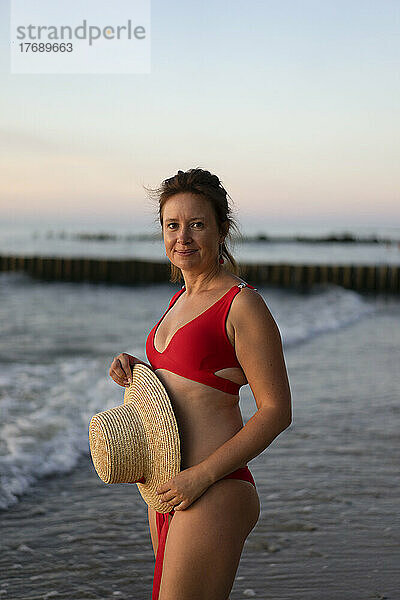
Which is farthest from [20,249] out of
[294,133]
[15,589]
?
[15,589]

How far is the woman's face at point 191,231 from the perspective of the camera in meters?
2.40

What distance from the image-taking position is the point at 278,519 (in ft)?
15.5

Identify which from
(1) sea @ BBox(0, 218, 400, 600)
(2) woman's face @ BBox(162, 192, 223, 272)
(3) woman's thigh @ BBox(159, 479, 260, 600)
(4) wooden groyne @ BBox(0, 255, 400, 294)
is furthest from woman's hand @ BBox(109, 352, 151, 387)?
(4) wooden groyne @ BBox(0, 255, 400, 294)

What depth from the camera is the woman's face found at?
2398 mm

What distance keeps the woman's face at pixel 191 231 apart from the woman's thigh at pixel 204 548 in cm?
71

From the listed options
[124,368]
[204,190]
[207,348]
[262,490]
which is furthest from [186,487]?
[262,490]

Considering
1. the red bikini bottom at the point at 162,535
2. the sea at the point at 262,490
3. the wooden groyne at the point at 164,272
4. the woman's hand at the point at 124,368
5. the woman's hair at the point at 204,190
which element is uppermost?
the woman's hair at the point at 204,190

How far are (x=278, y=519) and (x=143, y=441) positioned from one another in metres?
2.60

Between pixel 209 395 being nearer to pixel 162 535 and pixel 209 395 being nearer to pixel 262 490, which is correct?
pixel 162 535

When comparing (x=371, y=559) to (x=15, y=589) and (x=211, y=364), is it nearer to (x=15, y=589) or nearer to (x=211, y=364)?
(x=15, y=589)

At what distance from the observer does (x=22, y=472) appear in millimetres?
5652

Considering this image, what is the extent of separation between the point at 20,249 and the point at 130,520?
35.6 meters

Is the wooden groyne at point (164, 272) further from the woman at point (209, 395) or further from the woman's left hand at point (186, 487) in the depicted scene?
the woman's left hand at point (186, 487)

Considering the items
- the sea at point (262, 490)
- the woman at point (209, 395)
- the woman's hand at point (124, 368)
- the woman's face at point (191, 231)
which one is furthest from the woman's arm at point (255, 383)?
the sea at point (262, 490)
